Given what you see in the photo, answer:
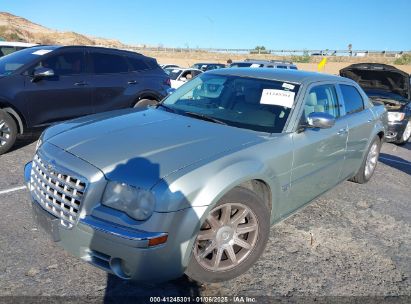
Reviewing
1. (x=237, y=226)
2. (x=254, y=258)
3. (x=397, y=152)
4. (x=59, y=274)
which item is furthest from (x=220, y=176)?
(x=397, y=152)

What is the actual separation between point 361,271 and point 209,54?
49.6 m

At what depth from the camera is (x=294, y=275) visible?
331cm

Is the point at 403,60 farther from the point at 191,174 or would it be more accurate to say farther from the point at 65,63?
the point at 191,174

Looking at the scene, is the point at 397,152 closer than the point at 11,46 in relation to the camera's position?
Yes


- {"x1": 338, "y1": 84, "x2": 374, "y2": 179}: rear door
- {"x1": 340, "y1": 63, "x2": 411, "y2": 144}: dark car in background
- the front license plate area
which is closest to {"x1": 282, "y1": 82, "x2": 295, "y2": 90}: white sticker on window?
{"x1": 338, "y1": 84, "x2": 374, "y2": 179}: rear door

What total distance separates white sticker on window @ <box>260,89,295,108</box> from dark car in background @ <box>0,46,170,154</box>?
241 centimetres

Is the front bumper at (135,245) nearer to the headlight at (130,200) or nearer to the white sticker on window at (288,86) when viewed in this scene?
the headlight at (130,200)

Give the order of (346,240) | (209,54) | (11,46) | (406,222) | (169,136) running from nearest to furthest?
(169,136) < (346,240) < (406,222) < (11,46) < (209,54)

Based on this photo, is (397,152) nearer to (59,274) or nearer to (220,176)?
(220,176)

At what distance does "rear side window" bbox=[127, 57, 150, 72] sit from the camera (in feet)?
25.7

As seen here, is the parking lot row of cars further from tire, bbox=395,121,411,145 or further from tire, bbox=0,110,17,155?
tire, bbox=395,121,411,145

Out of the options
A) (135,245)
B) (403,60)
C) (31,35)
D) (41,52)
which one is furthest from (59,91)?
(31,35)

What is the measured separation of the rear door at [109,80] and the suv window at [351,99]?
408 cm

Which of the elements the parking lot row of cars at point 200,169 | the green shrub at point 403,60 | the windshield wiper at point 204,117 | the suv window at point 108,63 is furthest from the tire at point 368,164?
the green shrub at point 403,60
